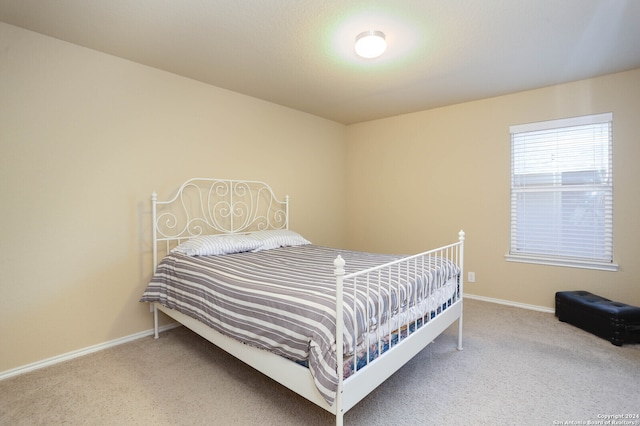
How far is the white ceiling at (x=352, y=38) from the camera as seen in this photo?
1.96 metres

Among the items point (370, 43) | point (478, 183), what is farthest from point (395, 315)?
point (478, 183)

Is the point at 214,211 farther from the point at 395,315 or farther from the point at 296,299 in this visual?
the point at 395,315

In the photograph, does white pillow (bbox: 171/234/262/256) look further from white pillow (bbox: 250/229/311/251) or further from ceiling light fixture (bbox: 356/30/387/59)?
ceiling light fixture (bbox: 356/30/387/59)

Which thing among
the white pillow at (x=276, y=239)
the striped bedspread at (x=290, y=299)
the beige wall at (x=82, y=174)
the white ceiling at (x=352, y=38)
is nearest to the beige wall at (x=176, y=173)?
the beige wall at (x=82, y=174)

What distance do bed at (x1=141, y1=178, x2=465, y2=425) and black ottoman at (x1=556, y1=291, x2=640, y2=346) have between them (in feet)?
3.94

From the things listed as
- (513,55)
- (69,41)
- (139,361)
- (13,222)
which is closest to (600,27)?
(513,55)

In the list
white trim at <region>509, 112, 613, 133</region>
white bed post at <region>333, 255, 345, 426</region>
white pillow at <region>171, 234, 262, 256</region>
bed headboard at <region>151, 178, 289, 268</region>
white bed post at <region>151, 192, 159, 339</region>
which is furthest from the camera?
white trim at <region>509, 112, 613, 133</region>

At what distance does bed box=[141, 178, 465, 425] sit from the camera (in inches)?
56.7

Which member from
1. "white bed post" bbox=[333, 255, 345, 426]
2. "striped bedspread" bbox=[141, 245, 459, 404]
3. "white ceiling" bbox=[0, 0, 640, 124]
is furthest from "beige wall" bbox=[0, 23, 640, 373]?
"white bed post" bbox=[333, 255, 345, 426]

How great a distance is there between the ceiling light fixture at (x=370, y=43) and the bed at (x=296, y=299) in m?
1.46

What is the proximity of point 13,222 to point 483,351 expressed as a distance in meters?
3.54

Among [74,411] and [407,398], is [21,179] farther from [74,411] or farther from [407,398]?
[407,398]

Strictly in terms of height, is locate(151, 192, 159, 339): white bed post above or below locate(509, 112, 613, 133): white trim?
below

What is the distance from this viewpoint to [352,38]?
230cm
